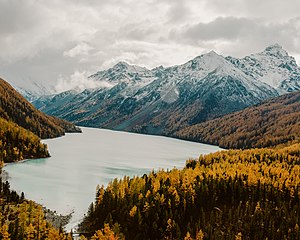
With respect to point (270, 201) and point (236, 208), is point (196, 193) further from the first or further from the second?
point (270, 201)

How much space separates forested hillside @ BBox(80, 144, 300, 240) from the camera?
312 feet

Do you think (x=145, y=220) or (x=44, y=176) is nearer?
(x=145, y=220)

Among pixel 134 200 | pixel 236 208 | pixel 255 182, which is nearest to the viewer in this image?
pixel 134 200

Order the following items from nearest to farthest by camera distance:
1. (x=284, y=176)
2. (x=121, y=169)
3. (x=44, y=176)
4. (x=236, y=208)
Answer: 1. (x=236, y=208)
2. (x=284, y=176)
3. (x=44, y=176)
4. (x=121, y=169)

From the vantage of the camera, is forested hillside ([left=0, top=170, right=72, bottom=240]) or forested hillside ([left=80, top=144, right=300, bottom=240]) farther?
forested hillside ([left=80, top=144, right=300, bottom=240])

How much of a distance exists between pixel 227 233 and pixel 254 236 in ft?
21.6

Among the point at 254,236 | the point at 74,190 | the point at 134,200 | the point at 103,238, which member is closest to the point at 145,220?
the point at 134,200

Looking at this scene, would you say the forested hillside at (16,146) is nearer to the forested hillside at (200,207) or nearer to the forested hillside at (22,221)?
the forested hillside at (22,221)

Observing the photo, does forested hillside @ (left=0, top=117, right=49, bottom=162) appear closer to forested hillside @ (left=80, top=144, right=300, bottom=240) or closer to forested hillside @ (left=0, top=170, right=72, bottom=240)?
forested hillside @ (left=0, top=170, right=72, bottom=240)

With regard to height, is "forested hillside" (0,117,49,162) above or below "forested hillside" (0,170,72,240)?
above

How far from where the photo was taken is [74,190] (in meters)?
130

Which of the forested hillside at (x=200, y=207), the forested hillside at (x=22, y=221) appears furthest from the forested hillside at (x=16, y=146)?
the forested hillside at (x=200, y=207)

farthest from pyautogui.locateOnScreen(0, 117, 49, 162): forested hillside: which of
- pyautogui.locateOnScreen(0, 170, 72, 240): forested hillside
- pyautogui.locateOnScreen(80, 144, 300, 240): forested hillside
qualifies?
pyautogui.locateOnScreen(80, 144, 300, 240): forested hillside

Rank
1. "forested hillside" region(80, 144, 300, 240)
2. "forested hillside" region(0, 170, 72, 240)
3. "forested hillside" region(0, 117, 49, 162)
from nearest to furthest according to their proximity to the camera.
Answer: "forested hillside" region(0, 170, 72, 240) < "forested hillside" region(80, 144, 300, 240) < "forested hillside" region(0, 117, 49, 162)
